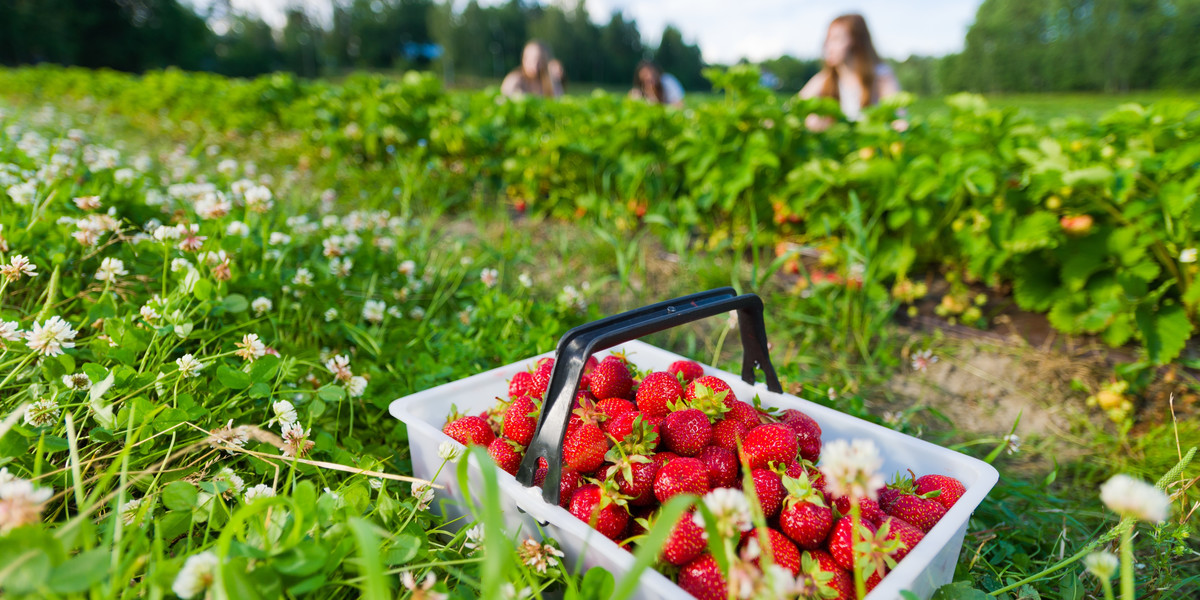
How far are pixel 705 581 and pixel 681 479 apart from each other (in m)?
0.15

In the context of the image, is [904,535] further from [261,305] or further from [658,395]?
[261,305]

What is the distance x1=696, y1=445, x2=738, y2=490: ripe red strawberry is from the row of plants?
1.67 metres

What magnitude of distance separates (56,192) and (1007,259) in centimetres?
337

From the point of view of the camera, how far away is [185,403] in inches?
45.9

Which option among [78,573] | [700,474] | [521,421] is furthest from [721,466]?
[78,573]

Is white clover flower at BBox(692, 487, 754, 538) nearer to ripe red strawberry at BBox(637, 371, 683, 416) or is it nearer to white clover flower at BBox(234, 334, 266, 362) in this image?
ripe red strawberry at BBox(637, 371, 683, 416)

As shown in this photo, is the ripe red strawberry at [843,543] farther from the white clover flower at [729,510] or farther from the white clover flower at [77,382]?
the white clover flower at [77,382]

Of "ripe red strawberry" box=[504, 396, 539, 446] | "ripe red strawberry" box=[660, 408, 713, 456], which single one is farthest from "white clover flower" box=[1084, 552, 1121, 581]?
"ripe red strawberry" box=[504, 396, 539, 446]

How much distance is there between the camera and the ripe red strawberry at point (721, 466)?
100cm

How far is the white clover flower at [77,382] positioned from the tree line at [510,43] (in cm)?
2824

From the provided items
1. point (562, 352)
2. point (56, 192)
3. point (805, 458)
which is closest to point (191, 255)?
point (56, 192)

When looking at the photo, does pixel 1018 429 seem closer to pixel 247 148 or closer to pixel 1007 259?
pixel 1007 259

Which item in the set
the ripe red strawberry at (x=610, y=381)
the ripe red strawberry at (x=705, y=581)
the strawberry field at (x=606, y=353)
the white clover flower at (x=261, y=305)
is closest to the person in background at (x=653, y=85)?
the strawberry field at (x=606, y=353)

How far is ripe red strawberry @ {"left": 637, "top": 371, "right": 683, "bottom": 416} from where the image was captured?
1.15 meters
